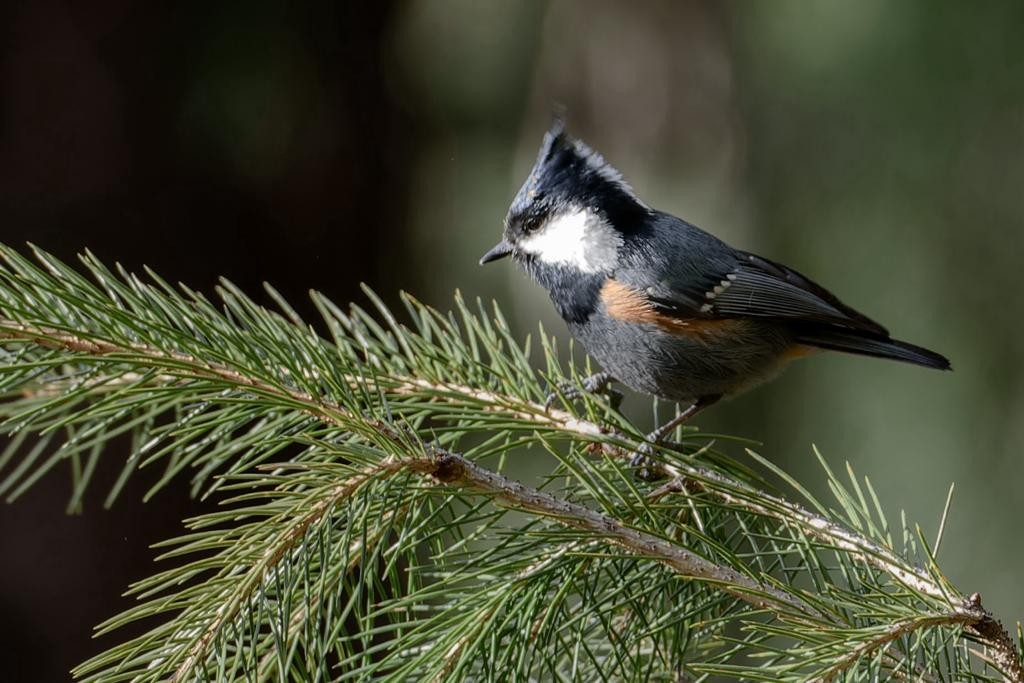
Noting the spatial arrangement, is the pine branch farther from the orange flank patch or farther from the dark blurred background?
the dark blurred background

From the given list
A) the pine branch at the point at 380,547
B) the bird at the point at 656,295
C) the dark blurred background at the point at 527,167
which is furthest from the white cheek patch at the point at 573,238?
the dark blurred background at the point at 527,167

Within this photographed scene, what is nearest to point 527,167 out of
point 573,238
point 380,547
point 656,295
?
point 573,238

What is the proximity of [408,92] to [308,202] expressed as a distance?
22.4 inches

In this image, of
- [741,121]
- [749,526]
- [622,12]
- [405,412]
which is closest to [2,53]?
[622,12]

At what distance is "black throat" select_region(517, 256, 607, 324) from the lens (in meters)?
1.87

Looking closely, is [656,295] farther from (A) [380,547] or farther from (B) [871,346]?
(A) [380,547]

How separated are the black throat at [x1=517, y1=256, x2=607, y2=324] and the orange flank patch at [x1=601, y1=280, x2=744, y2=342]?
24 mm

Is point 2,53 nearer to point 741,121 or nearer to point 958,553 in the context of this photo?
point 741,121

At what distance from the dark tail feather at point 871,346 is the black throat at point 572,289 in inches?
17.5

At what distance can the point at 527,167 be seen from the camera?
10.0ft

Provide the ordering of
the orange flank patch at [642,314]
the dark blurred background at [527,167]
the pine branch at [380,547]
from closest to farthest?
1. the pine branch at [380,547]
2. the orange flank patch at [642,314]
3. the dark blurred background at [527,167]

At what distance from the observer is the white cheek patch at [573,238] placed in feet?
6.29

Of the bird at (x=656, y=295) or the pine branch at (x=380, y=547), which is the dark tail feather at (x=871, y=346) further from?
the pine branch at (x=380, y=547)

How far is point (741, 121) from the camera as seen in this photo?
3.32 meters
